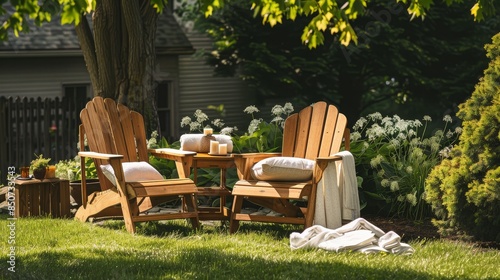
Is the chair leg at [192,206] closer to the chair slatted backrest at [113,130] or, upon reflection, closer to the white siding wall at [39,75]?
the chair slatted backrest at [113,130]

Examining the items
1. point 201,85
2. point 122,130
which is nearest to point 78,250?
point 122,130

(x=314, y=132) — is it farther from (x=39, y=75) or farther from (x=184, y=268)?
(x=39, y=75)

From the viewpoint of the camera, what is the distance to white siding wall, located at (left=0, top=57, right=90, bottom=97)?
62.0ft

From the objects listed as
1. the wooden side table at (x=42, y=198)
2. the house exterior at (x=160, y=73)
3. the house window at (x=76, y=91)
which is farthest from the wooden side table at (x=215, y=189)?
the house window at (x=76, y=91)

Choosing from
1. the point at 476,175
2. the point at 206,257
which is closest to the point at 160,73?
the point at 476,175

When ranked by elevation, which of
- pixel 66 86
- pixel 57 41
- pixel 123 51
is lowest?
pixel 66 86

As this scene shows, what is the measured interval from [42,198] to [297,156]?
264 cm

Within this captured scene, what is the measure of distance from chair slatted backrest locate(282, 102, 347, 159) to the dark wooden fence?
6.84 meters

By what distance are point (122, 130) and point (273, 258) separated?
285 centimetres

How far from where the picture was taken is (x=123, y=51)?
460 inches

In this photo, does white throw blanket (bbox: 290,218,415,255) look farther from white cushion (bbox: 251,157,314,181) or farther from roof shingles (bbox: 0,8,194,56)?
roof shingles (bbox: 0,8,194,56)

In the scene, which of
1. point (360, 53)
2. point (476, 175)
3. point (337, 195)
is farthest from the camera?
point (360, 53)

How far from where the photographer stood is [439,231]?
27.0 feet

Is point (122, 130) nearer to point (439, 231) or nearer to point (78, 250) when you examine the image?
point (78, 250)
